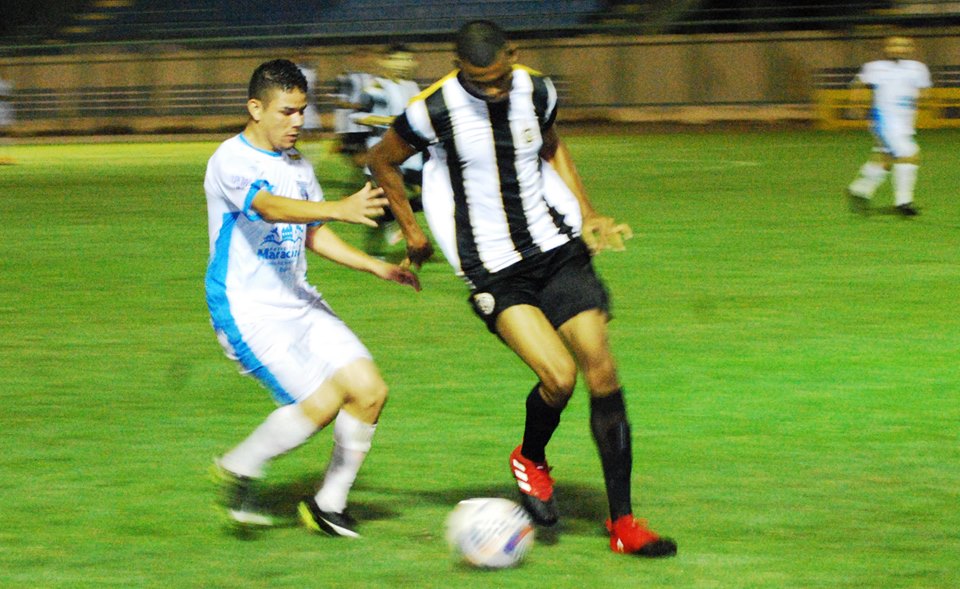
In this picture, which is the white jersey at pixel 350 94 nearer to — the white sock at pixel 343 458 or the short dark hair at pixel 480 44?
the short dark hair at pixel 480 44

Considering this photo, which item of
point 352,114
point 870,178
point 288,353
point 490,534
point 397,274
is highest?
point 397,274

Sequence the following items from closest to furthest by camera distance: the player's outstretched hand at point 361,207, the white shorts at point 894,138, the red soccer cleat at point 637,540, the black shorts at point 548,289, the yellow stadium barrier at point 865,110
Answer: the player's outstretched hand at point 361,207
the red soccer cleat at point 637,540
the black shorts at point 548,289
the white shorts at point 894,138
the yellow stadium barrier at point 865,110

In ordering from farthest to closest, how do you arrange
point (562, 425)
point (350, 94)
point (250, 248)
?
1. point (350, 94)
2. point (562, 425)
3. point (250, 248)

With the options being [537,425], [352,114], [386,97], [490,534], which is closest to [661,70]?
[352,114]

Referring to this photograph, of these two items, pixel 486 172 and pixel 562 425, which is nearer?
pixel 486 172

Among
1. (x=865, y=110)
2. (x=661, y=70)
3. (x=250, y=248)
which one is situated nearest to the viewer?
(x=250, y=248)

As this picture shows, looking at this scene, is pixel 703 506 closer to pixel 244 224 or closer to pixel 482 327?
pixel 244 224

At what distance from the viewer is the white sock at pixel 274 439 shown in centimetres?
503

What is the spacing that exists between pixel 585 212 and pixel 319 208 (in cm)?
120

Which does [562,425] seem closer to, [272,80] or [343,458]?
[343,458]

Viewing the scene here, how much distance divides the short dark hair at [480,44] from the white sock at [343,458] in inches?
56.0

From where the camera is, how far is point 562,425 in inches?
273

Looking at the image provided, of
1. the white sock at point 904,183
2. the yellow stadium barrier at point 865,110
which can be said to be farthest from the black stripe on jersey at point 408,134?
the yellow stadium barrier at point 865,110

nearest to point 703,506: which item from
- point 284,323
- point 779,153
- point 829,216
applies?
point 284,323
